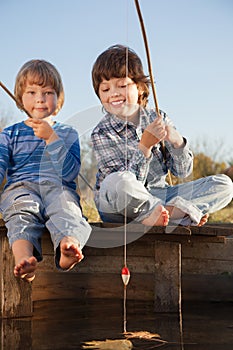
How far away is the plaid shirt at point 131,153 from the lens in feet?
8.52

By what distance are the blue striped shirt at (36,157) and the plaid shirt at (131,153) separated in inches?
6.4

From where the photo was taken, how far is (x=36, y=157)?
244 cm

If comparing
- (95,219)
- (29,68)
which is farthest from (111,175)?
(95,219)

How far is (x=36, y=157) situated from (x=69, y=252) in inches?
23.9

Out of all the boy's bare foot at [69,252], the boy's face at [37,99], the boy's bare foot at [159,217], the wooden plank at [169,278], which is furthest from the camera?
the boy's face at [37,99]

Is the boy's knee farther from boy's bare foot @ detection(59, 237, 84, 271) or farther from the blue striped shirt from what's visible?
boy's bare foot @ detection(59, 237, 84, 271)

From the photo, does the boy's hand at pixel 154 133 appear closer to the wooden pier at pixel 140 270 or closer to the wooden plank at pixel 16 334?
the wooden pier at pixel 140 270

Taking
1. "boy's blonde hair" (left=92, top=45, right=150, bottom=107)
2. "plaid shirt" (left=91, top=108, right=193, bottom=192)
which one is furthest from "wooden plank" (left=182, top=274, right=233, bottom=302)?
"boy's blonde hair" (left=92, top=45, right=150, bottom=107)

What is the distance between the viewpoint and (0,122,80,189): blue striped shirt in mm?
2375

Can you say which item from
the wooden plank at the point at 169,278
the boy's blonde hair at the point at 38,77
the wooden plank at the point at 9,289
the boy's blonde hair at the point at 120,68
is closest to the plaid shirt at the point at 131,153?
the boy's blonde hair at the point at 120,68

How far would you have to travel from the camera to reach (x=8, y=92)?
7.93 ft

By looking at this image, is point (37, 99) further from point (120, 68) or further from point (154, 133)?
point (154, 133)

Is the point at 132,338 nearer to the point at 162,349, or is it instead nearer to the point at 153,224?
the point at 162,349

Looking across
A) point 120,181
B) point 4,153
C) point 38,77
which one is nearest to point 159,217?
point 120,181
